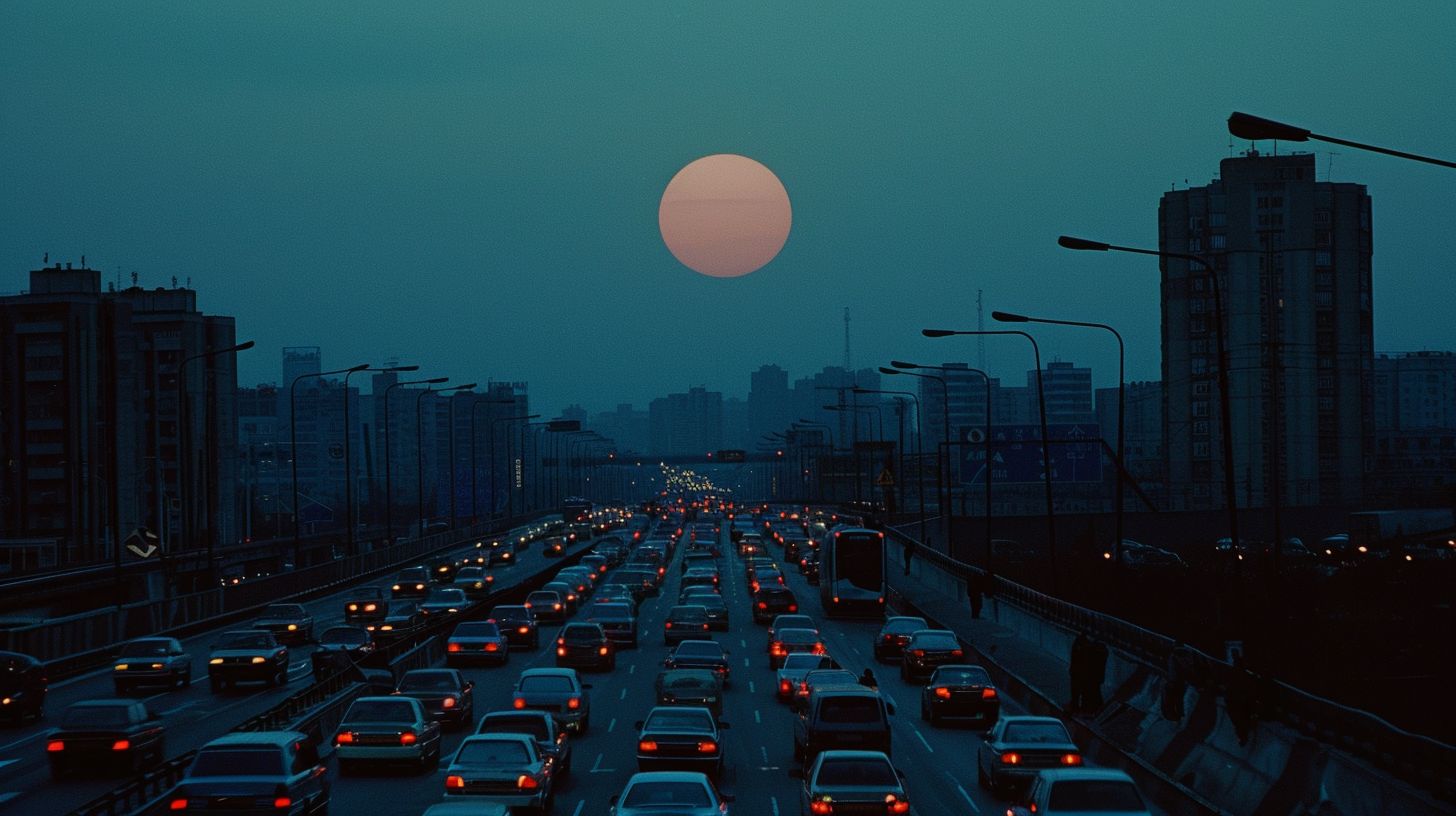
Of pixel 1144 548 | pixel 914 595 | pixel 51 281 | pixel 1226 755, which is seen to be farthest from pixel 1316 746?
pixel 51 281

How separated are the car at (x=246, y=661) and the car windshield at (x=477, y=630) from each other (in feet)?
17.5

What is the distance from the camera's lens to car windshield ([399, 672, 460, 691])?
30625mm

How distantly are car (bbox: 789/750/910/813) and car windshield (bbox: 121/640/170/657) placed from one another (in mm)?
23610

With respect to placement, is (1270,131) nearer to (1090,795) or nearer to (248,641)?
(1090,795)

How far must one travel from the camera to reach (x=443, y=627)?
47781 millimetres

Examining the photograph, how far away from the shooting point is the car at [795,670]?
3612 centimetres

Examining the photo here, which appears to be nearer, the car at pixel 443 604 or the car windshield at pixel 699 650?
the car windshield at pixel 699 650

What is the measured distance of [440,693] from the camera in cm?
3055

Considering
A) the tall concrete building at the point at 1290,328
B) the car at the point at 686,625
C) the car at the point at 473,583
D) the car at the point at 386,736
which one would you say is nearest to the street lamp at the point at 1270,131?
the car at the point at 386,736

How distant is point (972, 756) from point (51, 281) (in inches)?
4016

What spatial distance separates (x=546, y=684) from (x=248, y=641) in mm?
12398

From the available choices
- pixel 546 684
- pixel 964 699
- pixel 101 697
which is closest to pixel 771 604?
pixel 101 697

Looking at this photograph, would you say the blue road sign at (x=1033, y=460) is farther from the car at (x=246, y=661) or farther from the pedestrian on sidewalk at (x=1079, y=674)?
the pedestrian on sidewalk at (x=1079, y=674)

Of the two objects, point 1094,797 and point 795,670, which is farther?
point 795,670
